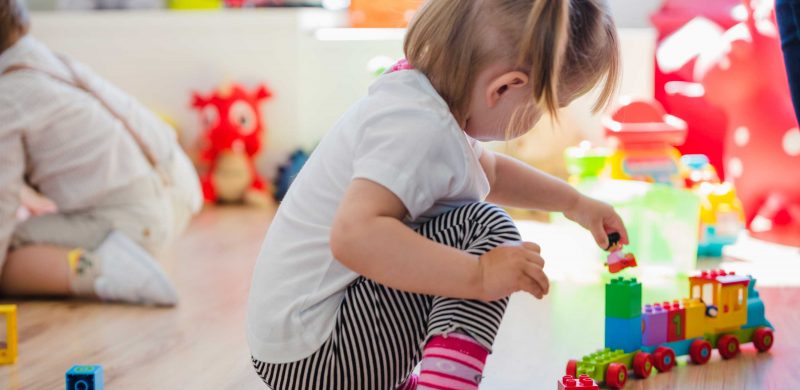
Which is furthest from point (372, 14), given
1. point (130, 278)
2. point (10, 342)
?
point (10, 342)

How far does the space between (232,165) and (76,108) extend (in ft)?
3.28

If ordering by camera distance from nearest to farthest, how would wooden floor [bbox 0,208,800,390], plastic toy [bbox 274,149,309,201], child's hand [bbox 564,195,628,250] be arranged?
child's hand [bbox 564,195,628,250], wooden floor [bbox 0,208,800,390], plastic toy [bbox 274,149,309,201]

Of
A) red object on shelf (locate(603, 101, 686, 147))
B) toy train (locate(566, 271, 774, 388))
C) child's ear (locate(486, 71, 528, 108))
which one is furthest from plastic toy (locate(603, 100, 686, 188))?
child's ear (locate(486, 71, 528, 108))

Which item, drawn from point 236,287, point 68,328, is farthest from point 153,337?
point 236,287

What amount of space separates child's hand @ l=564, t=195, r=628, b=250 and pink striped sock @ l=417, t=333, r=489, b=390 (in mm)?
268

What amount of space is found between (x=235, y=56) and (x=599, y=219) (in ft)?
6.03

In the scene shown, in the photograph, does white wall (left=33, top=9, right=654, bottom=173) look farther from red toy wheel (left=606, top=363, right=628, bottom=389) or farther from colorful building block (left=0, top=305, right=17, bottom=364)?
red toy wheel (left=606, top=363, right=628, bottom=389)

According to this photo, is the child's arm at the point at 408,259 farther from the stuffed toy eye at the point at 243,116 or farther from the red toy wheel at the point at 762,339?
the stuffed toy eye at the point at 243,116

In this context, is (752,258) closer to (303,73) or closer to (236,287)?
(236,287)

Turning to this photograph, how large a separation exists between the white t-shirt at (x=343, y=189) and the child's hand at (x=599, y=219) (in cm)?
15

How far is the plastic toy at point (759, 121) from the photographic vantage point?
77.9 inches

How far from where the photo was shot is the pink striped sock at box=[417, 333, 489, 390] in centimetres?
82

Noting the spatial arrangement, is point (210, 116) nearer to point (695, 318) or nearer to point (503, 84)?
point (695, 318)

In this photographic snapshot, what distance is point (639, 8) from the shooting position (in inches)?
106
